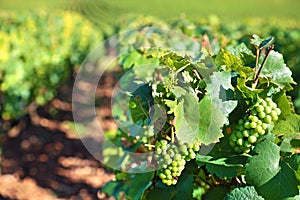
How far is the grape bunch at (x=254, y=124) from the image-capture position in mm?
1498

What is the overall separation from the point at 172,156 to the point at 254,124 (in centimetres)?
27

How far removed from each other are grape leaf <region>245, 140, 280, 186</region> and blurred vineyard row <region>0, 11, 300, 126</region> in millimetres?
3040

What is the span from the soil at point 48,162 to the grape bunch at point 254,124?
336 centimetres

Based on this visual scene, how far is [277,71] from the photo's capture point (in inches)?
65.2

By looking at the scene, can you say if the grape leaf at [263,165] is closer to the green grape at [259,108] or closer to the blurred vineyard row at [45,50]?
the green grape at [259,108]

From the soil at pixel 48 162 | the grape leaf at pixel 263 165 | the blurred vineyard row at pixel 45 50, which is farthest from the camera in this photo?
the blurred vineyard row at pixel 45 50

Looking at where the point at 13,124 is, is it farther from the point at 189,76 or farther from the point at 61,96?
the point at 189,76

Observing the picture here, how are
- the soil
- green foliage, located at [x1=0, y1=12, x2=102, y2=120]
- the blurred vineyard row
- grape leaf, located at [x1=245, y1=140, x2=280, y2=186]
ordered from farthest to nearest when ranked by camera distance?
green foliage, located at [x1=0, y1=12, x2=102, y2=120], the blurred vineyard row, the soil, grape leaf, located at [x1=245, y1=140, x2=280, y2=186]

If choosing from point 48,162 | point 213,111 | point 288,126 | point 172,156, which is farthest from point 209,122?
point 48,162

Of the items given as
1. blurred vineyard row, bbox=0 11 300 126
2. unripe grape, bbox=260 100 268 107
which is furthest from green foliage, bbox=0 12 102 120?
unripe grape, bbox=260 100 268 107

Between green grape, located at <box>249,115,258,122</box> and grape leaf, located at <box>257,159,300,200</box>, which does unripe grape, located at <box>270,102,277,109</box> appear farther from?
grape leaf, located at <box>257,159,300,200</box>

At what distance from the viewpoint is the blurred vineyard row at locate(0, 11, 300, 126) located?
553 cm

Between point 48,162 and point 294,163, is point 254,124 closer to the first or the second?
point 294,163

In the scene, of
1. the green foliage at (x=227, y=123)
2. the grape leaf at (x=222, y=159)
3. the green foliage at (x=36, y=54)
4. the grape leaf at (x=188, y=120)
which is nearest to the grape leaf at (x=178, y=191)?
the green foliage at (x=227, y=123)
